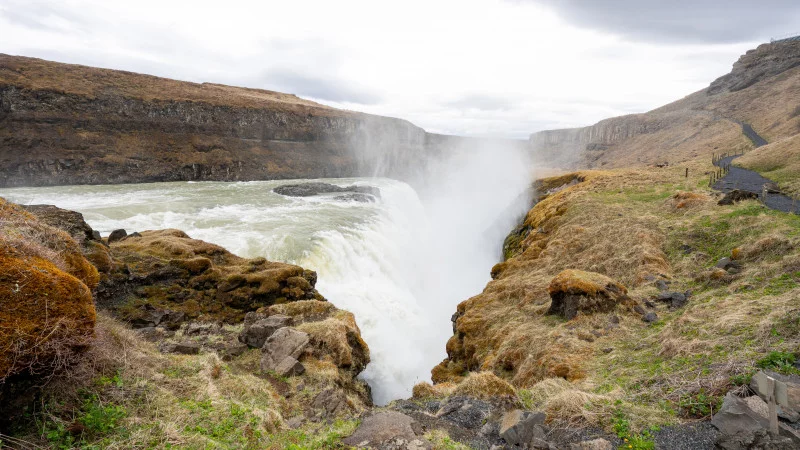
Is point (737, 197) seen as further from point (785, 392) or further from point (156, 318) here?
point (156, 318)

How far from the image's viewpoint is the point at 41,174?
147 ft

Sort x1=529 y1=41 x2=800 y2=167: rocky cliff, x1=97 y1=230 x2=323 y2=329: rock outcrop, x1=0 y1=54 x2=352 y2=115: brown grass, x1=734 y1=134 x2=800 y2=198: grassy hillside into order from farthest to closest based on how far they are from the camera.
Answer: x1=529 y1=41 x2=800 y2=167: rocky cliff, x1=0 y1=54 x2=352 y2=115: brown grass, x1=734 y1=134 x2=800 y2=198: grassy hillside, x1=97 y1=230 x2=323 y2=329: rock outcrop

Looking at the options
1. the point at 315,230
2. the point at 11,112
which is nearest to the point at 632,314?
the point at 315,230

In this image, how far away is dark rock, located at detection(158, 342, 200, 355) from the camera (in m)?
8.48

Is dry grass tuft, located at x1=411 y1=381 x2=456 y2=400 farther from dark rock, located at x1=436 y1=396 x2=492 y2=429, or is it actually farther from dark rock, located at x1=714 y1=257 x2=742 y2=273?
dark rock, located at x1=714 y1=257 x2=742 y2=273

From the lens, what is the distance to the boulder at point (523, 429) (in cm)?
530

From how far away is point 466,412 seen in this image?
6559mm

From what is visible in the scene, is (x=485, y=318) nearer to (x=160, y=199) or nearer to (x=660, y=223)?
(x=660, y=223)

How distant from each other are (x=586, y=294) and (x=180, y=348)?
1042 centimetres

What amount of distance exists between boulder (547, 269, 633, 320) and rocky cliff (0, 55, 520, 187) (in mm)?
57688

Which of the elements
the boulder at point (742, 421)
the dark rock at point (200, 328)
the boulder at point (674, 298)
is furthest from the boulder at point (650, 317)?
the dark rock at point (200, 328)

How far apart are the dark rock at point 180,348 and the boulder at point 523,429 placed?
7.11 meters

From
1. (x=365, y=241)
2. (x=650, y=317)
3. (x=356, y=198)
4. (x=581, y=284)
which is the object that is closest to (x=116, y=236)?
(x=365, y=241)

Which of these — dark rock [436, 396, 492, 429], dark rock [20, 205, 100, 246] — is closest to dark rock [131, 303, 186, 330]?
dark rock [20, 205, 100, 246]
